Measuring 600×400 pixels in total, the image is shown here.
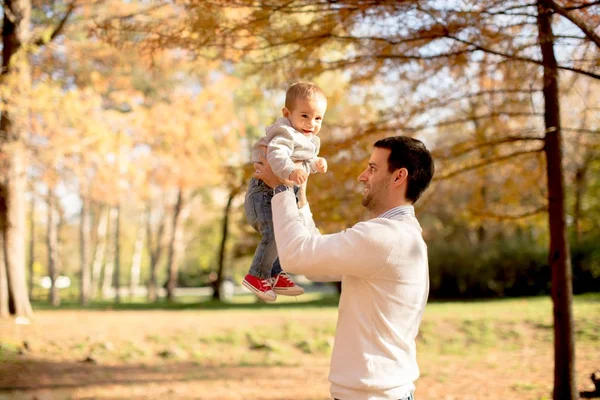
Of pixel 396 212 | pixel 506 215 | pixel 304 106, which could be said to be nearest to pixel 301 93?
pixel 304 106

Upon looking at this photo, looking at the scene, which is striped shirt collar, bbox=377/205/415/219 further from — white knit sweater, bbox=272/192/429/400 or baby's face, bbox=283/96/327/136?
baby's face, bbox=283/96/327/136

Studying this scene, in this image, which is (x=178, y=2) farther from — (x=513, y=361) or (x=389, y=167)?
(x=513, y=361)

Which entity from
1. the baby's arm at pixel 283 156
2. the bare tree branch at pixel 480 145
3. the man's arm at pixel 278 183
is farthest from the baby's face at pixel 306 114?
the bare tree branch at pixel 480 145

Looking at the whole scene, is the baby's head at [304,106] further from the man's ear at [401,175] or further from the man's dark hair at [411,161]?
the man's ear at [401,175]

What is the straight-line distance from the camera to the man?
2.41 metres

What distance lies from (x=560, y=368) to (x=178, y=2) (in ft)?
16.6

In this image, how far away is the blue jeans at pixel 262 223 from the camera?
294cm

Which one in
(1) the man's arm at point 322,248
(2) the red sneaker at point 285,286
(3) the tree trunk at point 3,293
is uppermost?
(1) the man's arm at point 322,248

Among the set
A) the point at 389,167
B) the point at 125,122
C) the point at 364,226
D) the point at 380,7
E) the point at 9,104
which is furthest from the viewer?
the point at 125,122

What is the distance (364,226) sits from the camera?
2.49 metres

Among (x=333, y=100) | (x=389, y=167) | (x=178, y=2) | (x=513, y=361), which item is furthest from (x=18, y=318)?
(x=389, y=167)

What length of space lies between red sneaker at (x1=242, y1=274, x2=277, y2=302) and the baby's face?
2.33ft

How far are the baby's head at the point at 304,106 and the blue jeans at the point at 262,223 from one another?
36cm

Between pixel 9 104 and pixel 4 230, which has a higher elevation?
pixel 9 104
